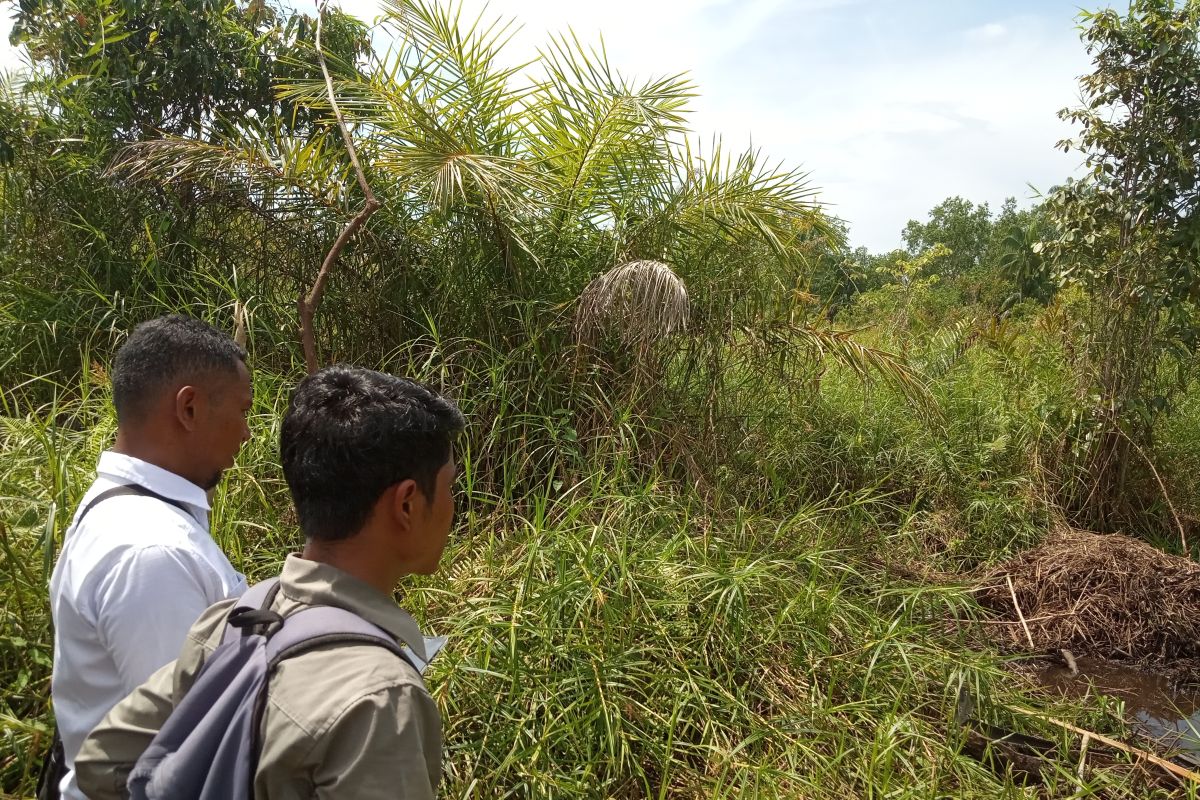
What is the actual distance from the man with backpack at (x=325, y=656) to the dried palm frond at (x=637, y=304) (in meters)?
2.61

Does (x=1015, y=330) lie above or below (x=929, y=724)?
above

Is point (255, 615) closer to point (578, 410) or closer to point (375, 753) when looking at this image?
point (375, 753)

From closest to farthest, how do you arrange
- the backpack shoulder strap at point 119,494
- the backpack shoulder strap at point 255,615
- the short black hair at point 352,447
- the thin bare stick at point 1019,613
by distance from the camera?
the backpack shoulder strap at point 255,615 → the short black hair at point 352,447 → the backpack shoulder strap at point 119,494 → the thin bare stick at point 1019,613

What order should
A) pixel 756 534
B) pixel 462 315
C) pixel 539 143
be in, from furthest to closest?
pixel 539 143 → pixel 462 315 → pixel 756 534

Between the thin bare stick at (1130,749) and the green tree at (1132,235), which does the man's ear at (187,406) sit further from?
the green tree at (1132,235)

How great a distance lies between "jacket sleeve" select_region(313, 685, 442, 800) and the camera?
87cm

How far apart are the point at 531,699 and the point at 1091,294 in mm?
4578

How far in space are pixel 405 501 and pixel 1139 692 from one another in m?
4.04

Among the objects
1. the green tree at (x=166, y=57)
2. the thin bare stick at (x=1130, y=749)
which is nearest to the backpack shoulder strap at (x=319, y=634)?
the thin bare stick at (x=1130, y=749)

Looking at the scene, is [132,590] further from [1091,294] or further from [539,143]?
[1091,294]

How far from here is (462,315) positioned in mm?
4391

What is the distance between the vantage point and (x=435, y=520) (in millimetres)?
1166

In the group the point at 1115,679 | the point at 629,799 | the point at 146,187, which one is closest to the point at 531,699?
the point at 629,799

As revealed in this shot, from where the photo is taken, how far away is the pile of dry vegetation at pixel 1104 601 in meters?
4.34
